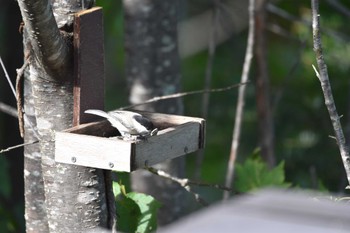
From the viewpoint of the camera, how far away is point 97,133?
6.72ft

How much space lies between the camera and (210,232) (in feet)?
2.80

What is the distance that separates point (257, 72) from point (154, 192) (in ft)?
2.80

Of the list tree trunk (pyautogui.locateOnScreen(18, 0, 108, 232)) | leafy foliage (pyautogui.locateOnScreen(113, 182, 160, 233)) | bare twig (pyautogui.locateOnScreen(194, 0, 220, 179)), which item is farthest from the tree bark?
tree trunk (pyautogui.locateOnScreen(18, 0, 108, 232))

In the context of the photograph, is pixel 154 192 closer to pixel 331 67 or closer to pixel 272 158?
pixel 272 158

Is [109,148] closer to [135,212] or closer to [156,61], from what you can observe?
[135,212]

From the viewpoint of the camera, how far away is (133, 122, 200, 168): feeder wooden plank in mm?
1937

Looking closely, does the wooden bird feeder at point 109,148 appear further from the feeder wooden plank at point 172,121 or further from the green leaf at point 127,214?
the green leaf at point 127,214

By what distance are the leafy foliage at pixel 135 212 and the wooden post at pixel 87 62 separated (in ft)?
1.12

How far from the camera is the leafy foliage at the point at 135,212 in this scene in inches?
89.8

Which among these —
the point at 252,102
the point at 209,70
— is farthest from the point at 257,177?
the point at 252,102

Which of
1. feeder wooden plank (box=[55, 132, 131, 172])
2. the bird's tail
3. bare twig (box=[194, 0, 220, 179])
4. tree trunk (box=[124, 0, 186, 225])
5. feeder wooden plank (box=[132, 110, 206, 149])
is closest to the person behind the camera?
feeder wooden plank (box=[55, 132, 131, 172])

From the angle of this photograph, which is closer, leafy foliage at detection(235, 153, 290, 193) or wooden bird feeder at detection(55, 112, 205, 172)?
wooden bird feeder at detection(55, 112, 205, 172)

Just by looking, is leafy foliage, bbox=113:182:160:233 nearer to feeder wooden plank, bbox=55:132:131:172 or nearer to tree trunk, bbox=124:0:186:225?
feeder wooden plank, bbox=55:132:131:172

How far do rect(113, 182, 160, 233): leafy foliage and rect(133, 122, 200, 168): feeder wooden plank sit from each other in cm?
26
